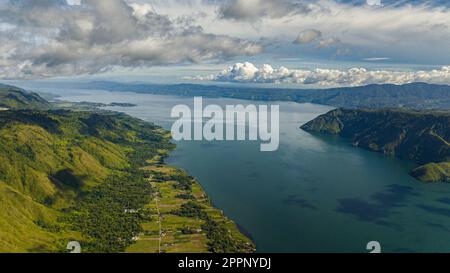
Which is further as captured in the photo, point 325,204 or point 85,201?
point 85,201

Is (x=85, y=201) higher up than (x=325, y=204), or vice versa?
(x=325, y=204)

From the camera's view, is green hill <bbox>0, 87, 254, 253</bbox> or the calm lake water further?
the calm lake water

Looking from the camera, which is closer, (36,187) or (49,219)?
(49,219)

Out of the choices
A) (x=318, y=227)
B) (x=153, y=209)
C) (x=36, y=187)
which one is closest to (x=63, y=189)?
(x=36, y=187)

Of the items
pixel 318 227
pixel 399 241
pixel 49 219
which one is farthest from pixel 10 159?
pixel 399 241

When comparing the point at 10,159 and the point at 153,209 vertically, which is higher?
the point at 10,159

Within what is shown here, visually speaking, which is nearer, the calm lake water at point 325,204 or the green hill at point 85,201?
the green hill at point 85,201
